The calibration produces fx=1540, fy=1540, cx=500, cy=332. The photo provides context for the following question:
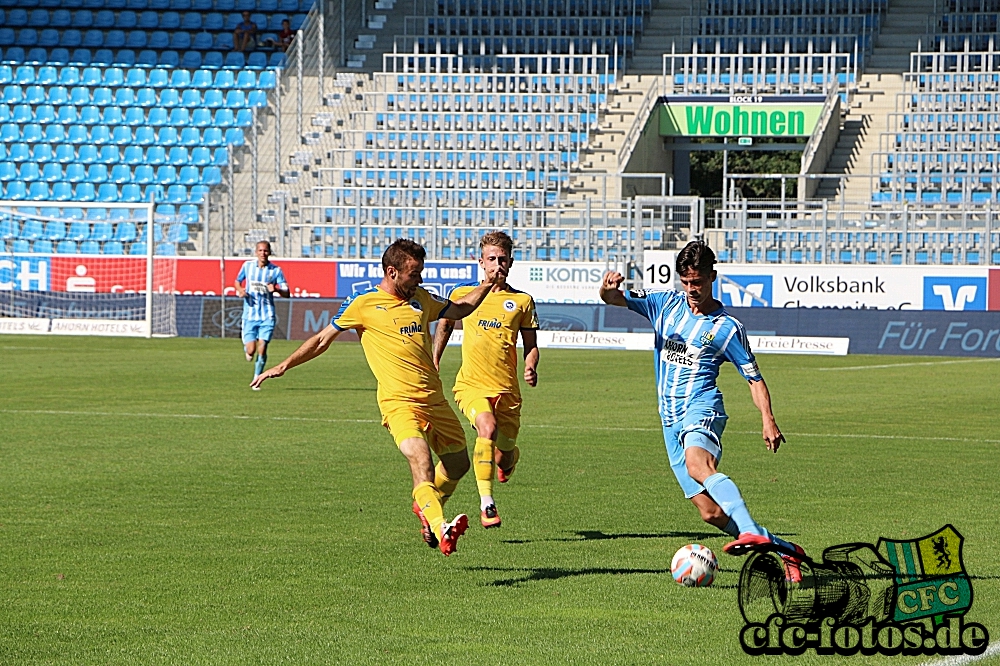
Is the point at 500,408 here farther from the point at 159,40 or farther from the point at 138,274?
the point at 159,40

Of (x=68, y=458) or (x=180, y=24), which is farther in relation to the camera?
(x=180, y=24)

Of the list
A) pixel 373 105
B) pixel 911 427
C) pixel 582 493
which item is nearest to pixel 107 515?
pixel 582 493

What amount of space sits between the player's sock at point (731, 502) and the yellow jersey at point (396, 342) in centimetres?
184

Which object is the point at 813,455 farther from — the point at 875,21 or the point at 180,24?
the point at 180,24

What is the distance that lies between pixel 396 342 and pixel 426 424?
51 cm

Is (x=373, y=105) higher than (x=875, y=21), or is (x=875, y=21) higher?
(x=875, y=21)

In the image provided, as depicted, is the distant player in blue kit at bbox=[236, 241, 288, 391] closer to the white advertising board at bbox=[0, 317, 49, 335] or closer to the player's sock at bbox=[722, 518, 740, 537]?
the white advertising board at bbox=[0, 317, 49, 335]

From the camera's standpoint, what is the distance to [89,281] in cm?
3712

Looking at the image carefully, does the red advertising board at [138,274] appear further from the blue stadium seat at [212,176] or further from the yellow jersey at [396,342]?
the yellow jersey at [396,342]

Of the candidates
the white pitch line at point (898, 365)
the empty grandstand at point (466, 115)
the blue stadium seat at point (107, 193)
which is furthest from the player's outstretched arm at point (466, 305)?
the blue stadium seat at point (107, 193)

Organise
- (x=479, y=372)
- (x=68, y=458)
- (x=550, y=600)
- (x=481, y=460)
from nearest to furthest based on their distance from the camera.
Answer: (x=550, y=600) → (x=481, y=460) → (x=479, y=372) → (x=68, y=458)

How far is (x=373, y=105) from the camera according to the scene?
43.7 m

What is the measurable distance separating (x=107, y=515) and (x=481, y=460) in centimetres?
253

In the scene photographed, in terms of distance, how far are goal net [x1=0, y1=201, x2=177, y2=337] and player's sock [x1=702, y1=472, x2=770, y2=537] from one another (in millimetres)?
28225
